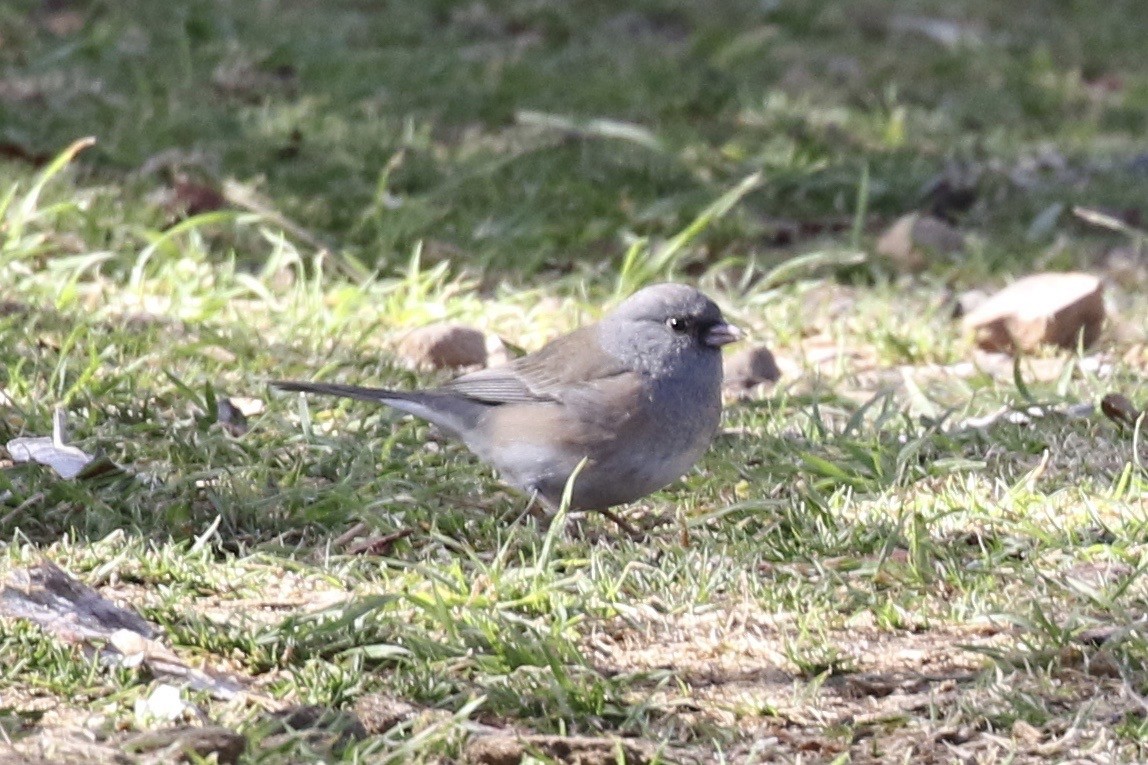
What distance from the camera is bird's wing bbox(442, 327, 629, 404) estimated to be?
4.41 meters

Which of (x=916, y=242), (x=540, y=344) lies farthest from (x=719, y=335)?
(x=916, y=242)

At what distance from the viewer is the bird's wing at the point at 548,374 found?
4.41 m

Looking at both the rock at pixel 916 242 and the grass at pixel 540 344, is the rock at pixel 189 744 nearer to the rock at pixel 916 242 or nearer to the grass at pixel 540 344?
the grass at pixel 540 344

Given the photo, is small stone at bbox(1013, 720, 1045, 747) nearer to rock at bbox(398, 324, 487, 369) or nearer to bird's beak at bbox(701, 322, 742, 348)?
bird's beak at bbox(701, 322, 742, 348)

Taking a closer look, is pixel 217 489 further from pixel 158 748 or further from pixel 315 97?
pixel 315 97

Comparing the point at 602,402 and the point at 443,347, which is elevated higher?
the point at 602,402

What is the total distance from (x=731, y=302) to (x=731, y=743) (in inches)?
122

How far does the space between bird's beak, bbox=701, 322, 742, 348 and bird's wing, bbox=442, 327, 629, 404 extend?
24 centimetres

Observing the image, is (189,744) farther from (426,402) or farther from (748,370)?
(748,370)

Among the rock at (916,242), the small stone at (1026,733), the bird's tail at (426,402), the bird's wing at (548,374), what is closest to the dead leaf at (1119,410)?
the bird's wing at (548,374)

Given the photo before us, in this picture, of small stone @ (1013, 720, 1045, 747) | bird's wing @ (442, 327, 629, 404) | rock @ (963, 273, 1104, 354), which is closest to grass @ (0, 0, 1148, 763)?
small stone @ (1013, 720, 1045, 747)

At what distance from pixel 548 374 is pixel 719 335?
1.42 feet

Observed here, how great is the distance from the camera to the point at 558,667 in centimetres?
316

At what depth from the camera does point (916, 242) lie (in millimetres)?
6660
